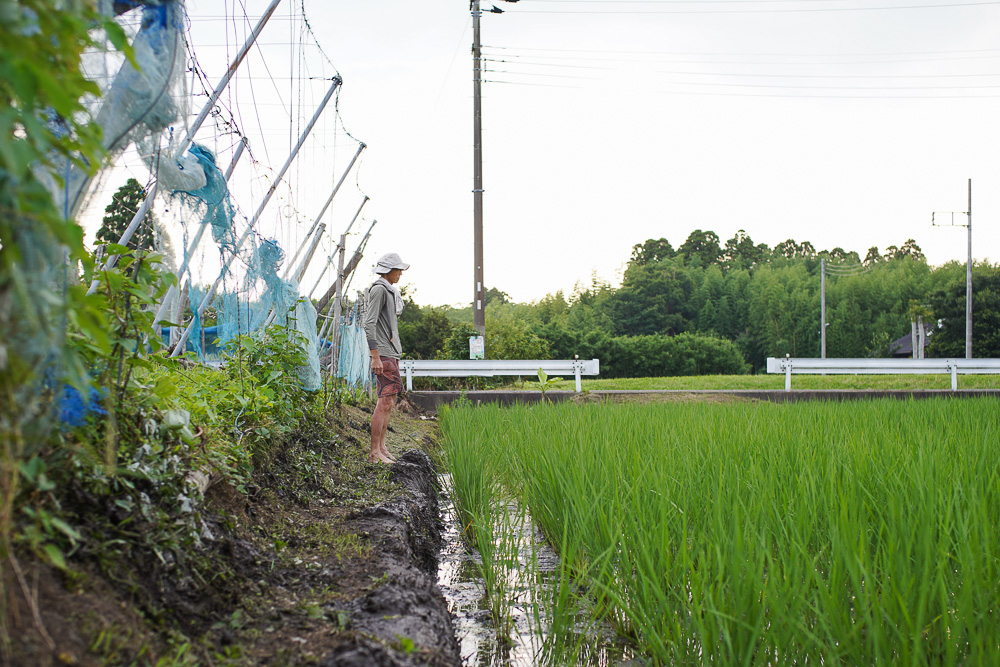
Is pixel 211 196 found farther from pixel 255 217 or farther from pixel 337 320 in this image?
pixel 337 320

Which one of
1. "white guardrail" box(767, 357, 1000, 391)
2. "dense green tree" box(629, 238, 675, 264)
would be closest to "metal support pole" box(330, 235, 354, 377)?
"white guardrail" box(767, 357, 1000, 391)

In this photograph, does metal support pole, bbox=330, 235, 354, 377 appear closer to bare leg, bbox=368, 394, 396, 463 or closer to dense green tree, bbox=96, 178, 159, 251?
dense green tree, bbox=96, 178, 159, 251

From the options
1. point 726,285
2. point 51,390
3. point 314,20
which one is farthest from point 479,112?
point 726,285

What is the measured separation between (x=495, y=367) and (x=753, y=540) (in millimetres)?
7707

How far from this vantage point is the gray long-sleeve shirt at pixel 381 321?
12.8ft

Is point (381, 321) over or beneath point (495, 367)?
over

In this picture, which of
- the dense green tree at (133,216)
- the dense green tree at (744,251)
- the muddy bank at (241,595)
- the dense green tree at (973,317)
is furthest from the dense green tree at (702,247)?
the muddy bank at (241,595)

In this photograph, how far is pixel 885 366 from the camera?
9.52 meters

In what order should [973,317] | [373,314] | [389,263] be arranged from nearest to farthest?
[373,314] → [389,263] → [973,317]

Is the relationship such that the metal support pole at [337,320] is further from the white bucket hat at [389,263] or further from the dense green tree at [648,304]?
the dense green tree at [648,304]

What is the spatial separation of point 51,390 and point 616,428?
3272 mm

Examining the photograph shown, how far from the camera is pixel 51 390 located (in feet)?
3.45

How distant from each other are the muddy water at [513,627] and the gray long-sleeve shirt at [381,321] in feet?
5.05

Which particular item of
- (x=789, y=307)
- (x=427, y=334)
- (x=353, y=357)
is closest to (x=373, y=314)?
(x=353, y=357)
